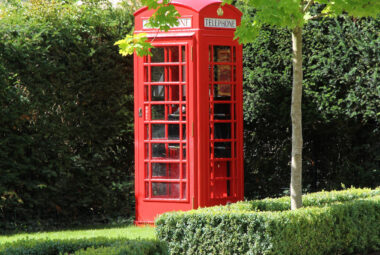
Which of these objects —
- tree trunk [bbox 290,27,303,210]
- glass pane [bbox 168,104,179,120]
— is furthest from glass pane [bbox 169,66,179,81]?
tree trunk [bbox 290,27,303,210]

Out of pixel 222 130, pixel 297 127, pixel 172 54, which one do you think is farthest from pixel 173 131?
pixel 297 127

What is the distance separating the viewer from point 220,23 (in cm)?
796

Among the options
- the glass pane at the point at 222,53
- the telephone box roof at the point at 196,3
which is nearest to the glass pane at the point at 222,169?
the glass pane at the point at 222,53

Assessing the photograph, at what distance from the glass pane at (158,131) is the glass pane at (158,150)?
0.35 feet

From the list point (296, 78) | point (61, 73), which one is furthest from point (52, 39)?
point (296, 78)

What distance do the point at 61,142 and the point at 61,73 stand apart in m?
0.97

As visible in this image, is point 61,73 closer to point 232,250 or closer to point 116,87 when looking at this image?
point 116,87

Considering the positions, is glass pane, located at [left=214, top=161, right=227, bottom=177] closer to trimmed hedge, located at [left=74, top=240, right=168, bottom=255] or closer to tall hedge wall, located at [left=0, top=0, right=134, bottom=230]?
tall hedge wall, located at [left=0, top=0, right=134, bottom=230]

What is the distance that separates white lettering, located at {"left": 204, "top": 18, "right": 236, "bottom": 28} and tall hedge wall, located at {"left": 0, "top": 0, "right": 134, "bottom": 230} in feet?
6.23

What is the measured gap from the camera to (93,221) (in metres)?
9.04

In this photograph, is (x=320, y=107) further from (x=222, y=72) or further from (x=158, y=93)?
Answer: (x=158, y=93)

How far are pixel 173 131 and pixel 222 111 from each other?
27.9 inches

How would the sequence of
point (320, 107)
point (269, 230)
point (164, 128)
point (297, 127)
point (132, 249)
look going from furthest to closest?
point (320, 107) → point (164, 128) → point (297, 127) → point (269, 230) → point (132, 249)

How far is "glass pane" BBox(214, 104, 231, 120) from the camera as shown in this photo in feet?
26.6
